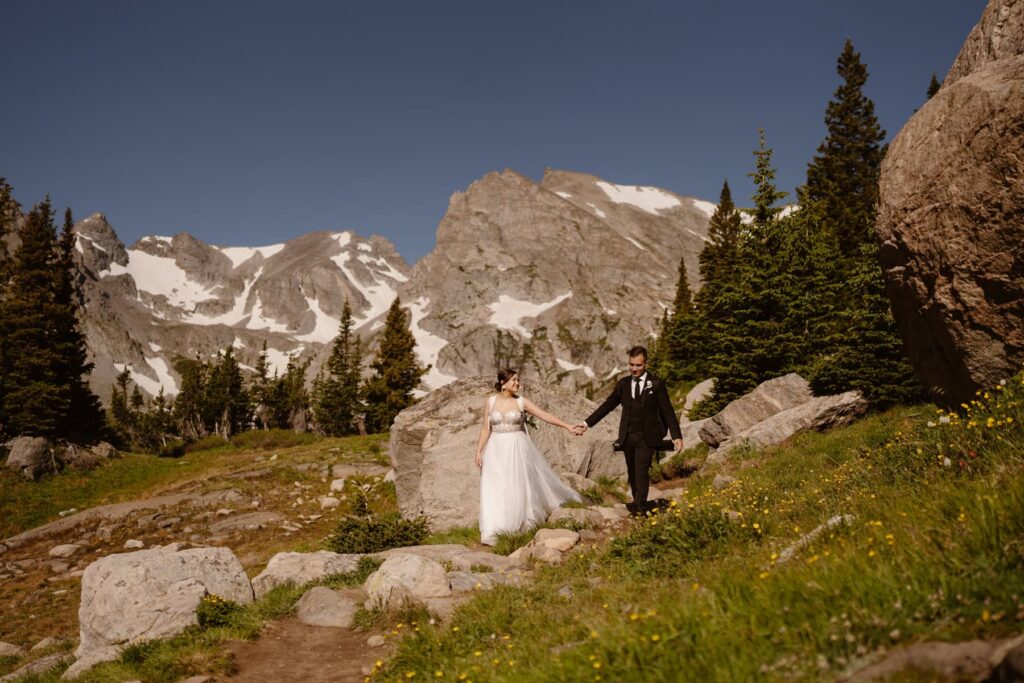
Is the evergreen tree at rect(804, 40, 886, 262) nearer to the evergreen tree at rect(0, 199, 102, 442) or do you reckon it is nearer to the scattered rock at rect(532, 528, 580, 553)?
the scattered rock at rect(532, 528, 580, 553)

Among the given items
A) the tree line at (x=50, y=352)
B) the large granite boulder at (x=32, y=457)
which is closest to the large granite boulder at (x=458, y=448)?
the large granite boulder at (x=32, y=457)

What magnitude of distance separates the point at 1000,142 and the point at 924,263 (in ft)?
6.01

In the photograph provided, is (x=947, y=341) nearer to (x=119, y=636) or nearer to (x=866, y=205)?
(x=119, y=636)

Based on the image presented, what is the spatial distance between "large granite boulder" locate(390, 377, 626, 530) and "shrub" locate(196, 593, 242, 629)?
618cm

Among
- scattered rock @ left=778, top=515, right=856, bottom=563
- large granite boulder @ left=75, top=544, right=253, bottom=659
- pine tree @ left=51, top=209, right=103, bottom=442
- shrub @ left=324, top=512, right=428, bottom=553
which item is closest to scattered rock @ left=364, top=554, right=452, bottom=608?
large granite boulder @ left=75, top=544, right=253, bottom=659

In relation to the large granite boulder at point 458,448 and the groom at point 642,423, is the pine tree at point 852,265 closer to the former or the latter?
the groom at point 642,423

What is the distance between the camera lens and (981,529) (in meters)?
3.62

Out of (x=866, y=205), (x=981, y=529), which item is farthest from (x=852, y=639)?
(x=866, y=205)

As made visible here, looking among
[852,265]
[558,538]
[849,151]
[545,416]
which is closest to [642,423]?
[545,416]

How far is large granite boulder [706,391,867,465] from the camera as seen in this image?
16203 millimetres

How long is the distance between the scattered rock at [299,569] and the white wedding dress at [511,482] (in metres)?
2.69

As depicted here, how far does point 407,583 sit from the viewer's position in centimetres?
763

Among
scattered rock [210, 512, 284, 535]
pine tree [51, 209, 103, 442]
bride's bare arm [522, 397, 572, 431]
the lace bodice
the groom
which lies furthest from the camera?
pine tree [51, 209, 103, 442]

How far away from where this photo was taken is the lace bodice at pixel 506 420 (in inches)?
461
